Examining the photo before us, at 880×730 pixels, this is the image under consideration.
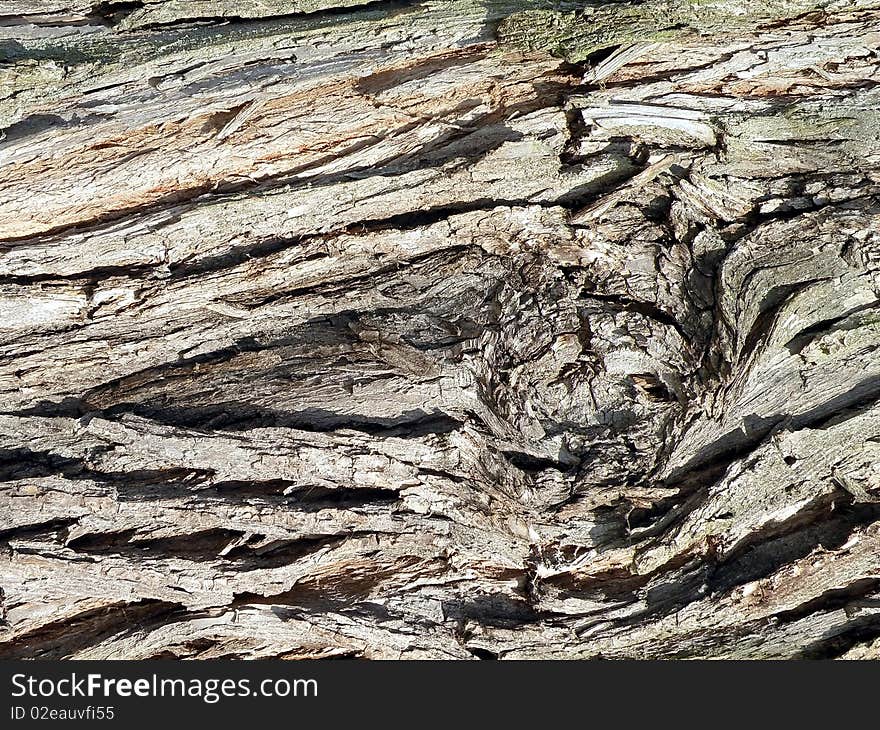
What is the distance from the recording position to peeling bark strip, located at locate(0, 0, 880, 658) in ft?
13.4

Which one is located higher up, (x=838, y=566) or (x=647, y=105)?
(x=647, y=105)

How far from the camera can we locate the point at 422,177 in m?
4.25

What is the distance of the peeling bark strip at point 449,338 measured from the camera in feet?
13.4

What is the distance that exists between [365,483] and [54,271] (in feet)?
7.41

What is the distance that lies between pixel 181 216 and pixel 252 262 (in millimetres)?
498

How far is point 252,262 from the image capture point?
4.27m

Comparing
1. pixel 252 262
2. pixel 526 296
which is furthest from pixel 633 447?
pixel 252 262

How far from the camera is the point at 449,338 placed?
4262mm

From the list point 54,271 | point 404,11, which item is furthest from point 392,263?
point 54,271

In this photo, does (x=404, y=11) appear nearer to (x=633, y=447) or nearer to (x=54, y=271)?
(x=54, y=271)

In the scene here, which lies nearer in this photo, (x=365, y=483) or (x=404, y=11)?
(x=365, y=483)

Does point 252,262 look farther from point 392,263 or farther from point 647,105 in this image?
point 647,105

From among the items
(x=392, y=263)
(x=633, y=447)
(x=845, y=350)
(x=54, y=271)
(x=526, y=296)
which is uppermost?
(x=54, y=271)

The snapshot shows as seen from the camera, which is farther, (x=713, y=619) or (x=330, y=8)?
(x=330, y=8)
